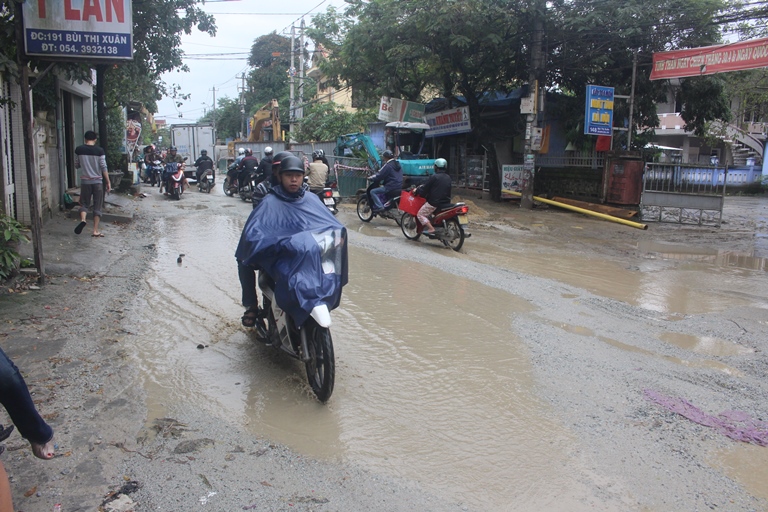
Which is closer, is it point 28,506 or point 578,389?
point 28,506

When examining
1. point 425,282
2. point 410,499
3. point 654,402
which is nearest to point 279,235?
point 410,499

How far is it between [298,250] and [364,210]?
10301 millimetres

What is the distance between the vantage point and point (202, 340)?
18.0 feet

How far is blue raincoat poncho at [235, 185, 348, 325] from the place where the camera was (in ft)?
13.2

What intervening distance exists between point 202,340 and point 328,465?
2.55 meters

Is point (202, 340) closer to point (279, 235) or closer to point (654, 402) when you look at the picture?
point (279, 235)

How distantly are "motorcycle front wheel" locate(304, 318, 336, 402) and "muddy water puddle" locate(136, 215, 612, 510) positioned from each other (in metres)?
0.13

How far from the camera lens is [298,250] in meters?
4.06

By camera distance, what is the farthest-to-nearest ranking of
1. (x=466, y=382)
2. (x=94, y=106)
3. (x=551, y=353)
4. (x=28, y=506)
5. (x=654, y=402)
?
1. (x=94, y=106)
2. (x=551, y=353)
3. (x=466, y=382)
4. (x=654, y=402)
5. (x=28, y=506)

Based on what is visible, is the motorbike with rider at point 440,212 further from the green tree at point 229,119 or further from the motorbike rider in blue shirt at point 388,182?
the green tree at point 229,119

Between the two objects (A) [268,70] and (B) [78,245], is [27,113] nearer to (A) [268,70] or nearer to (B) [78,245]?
(B) [78,245]

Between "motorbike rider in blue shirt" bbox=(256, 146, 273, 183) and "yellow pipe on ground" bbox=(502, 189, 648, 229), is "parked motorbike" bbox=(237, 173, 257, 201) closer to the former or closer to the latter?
"motorbike rider in blue shirt" bbox=(256, 146, 273, 183)

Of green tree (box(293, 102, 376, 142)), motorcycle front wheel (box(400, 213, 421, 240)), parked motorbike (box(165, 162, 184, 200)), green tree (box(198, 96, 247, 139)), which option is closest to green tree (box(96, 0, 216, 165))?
parked motorbike (box(165, 162, 184, 200))

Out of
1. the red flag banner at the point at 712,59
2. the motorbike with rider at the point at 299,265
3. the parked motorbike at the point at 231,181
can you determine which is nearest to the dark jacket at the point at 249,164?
the parked motorbike at the point at 231,181
